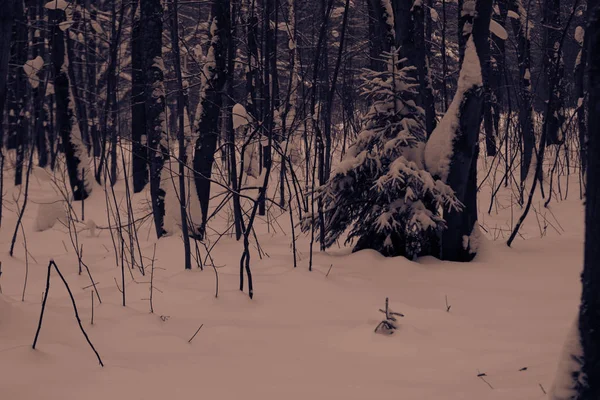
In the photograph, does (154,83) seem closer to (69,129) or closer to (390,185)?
(390,185)

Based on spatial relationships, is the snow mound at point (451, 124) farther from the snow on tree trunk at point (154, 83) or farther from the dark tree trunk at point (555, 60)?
the dark tree trunk at point (555, 60)

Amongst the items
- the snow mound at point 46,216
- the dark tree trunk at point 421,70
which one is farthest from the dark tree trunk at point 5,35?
the snow mound at point 46,216

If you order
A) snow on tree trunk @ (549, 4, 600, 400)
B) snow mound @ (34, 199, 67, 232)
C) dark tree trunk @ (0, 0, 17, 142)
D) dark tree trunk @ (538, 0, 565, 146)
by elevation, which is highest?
dark tree trunk @ (538, 0, 565, 146)

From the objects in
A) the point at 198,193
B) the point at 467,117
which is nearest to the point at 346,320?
the point at 467,117

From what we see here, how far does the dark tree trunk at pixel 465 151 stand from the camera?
17.2 ft

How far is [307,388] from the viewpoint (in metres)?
2.38

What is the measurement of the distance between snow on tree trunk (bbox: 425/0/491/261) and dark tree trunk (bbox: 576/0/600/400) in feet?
11.8

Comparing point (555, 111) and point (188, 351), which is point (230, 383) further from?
point (555, 111)

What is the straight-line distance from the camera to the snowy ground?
2.32 meters

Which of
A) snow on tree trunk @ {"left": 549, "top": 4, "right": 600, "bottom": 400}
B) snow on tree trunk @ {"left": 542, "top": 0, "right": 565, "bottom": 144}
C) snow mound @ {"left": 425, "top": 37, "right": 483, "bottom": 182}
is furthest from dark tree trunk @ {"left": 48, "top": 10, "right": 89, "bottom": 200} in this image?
snow on tree trunk @ {"left": 549, "top": 4, "right": 600, "bottom": 400}

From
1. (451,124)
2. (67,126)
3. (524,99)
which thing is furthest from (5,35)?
(67,126)

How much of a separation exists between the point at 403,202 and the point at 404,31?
1953 millimetres

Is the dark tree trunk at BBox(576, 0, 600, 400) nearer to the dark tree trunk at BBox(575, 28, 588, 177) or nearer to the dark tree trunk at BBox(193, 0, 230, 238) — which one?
the dark tree trunk at BBox(193, 0, 230, 238)

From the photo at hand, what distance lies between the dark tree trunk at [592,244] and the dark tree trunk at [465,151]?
3539 mm
